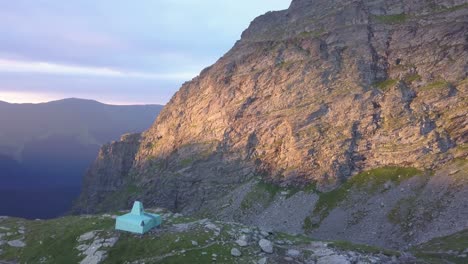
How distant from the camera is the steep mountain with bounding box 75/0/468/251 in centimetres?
9819

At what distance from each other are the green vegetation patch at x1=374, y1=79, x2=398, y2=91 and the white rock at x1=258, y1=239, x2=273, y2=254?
290 ft

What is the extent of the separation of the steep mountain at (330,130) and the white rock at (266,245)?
38.7 metres

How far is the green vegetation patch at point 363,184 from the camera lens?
104 metres

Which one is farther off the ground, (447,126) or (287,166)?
(447,126)

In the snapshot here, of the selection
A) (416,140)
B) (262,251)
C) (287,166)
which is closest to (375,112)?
(416,140)

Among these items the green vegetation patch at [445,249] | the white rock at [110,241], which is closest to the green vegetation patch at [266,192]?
the green vegetation patch at [445,249]

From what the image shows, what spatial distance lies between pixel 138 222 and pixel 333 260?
108ft

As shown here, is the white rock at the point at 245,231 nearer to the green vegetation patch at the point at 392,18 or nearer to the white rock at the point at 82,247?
the white rock at the point at 82,247

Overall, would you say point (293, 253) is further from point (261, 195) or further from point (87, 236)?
point (261, 195)

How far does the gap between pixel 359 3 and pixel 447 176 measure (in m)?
84.5

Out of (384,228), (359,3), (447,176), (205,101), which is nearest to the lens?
(384,228)

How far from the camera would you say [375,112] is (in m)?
124

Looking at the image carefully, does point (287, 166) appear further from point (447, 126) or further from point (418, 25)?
point (418, 25)

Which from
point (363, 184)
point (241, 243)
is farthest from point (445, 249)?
point (363, 184)
